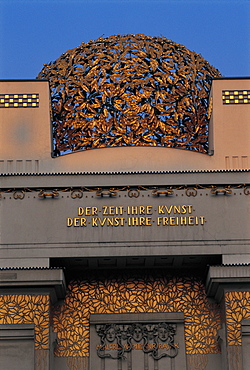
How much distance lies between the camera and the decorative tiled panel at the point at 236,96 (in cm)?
2222

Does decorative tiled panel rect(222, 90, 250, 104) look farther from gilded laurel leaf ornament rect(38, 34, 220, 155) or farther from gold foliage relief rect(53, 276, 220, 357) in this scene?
gold foliage relief rect(53, 276, 220, 357)

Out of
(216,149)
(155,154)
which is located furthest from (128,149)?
(216,149)

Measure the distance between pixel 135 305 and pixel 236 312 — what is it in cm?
228

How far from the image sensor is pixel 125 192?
2091 cm

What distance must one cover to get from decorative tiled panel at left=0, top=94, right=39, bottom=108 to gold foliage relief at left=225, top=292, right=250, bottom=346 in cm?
616

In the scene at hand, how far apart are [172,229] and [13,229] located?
3315mm

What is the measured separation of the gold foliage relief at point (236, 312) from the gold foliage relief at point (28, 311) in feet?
11.9

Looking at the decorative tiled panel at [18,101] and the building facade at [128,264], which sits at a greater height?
the decorative tiled panel at [18,101]

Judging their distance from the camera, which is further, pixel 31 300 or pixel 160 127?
pixel 160 127

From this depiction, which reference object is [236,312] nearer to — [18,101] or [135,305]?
[135,305]

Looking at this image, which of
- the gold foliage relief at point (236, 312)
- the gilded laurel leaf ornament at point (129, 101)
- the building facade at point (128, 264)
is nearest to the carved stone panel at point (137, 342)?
the building facade at point (128, 264)

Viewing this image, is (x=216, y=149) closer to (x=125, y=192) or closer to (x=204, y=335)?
(x=125, y=192)

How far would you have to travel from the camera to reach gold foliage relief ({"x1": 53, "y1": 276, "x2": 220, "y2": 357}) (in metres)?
20.6

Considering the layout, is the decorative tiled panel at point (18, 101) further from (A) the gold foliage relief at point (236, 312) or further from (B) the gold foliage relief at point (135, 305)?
(A) the gold foliage relief at point (236, 312)
